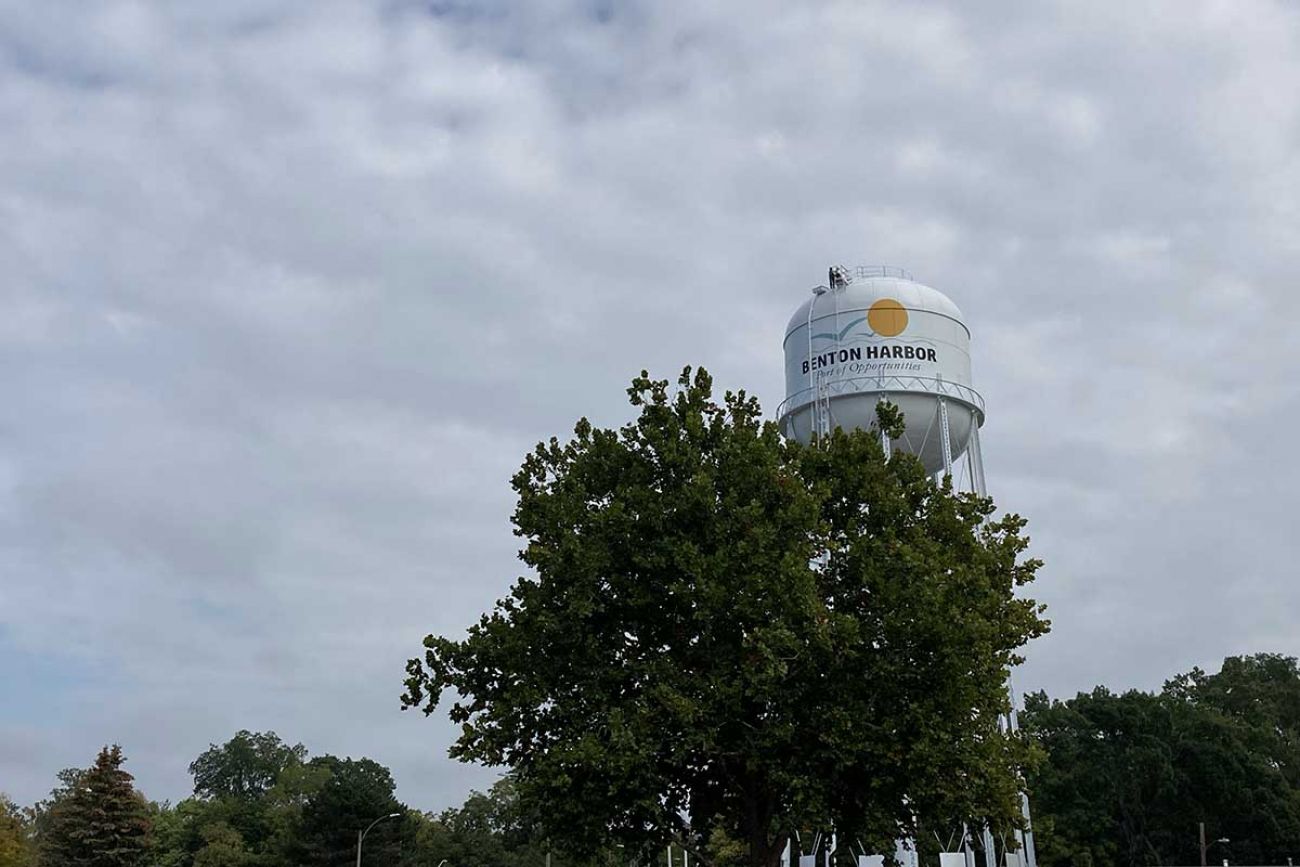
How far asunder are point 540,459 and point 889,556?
24.4 feet

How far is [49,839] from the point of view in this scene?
255 feet

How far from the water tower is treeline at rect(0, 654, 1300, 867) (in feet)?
88.4

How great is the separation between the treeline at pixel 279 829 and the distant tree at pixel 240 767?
103ft

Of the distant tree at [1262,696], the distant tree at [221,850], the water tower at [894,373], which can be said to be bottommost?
the distant tree at [221,850]

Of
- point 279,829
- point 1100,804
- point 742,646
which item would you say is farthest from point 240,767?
point 742,646

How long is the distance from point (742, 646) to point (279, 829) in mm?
78976

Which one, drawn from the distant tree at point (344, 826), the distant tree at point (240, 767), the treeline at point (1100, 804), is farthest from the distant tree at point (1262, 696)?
the distant tree at point (240, 767)

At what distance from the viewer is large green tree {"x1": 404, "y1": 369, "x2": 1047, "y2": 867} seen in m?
21.8

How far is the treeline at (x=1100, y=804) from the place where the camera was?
221 ft

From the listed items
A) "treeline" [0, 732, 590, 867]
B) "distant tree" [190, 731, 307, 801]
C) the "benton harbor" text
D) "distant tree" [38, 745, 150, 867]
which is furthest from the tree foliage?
"distant tree" [190, 731, 307, 801]

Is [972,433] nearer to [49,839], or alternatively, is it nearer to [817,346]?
[817,346]

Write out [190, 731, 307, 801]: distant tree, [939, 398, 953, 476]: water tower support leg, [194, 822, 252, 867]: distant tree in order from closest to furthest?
[939, 398, 953, 476]: water tower support leg, [194, 822, 252, 867]: distant tree, [190, 731, 307, 801]: distant tree

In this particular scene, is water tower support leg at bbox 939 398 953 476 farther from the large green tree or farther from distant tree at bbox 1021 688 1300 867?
distant tree at bbox 1021 688 1300 867

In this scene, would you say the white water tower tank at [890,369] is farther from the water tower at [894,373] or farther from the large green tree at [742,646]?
the large green tree at [742,646]
